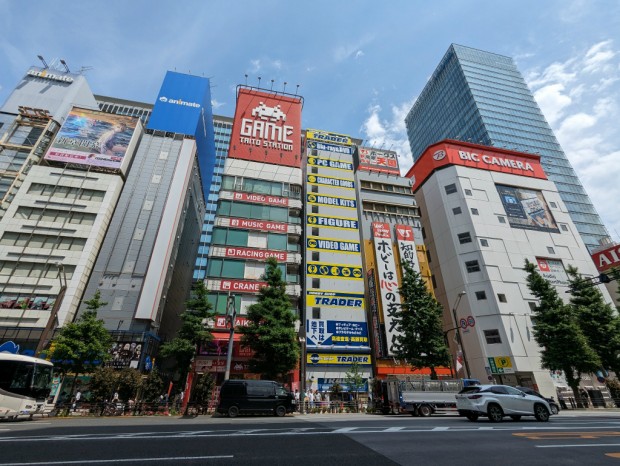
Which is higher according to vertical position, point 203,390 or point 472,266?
point 472,266

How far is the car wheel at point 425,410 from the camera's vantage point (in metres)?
19.0

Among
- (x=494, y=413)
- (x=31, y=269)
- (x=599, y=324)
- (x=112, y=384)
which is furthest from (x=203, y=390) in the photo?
(x=599, y=324)

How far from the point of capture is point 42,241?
3584 centimetres

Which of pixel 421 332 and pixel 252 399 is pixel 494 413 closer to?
pixel 252 399

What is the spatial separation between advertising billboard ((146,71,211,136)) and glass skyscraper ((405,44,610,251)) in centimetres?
6129

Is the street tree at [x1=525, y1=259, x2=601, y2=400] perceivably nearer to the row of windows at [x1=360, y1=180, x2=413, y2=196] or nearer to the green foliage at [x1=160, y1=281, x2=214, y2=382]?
the row of windows at [x1=360, y1=180, x2=413, y2=196]

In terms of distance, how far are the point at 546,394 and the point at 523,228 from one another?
72.1 ft

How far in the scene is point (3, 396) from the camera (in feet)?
51.1

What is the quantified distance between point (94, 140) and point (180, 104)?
47.6 feet

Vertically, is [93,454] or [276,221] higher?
[276,221]

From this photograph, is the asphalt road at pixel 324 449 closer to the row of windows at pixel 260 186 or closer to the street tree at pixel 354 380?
the street tree at pixel 354 380

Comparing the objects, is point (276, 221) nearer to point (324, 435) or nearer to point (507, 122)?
point (324, 435)

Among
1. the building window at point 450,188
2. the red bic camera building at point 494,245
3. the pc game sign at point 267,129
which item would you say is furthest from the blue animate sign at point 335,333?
the building window at point 450,188

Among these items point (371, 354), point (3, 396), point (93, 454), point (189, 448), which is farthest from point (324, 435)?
point (371, 354)
